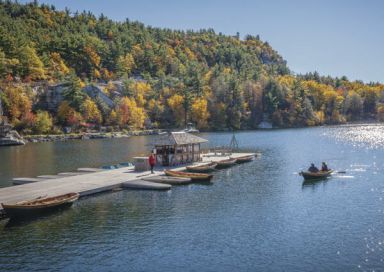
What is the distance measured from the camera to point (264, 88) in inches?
7746

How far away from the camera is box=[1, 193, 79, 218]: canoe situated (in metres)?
35.3

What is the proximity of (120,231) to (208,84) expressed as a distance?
554 feet

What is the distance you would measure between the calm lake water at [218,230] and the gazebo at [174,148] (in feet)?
34.4

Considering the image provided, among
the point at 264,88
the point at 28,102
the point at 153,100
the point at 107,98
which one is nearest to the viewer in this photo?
the point at 28,102

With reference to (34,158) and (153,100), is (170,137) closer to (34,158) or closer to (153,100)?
(34,158)

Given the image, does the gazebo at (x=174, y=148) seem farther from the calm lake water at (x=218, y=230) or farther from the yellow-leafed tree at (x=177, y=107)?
the yellow-leafed tree at (x=177, y=107)

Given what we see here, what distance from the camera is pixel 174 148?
202 ft

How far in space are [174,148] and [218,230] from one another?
98.7 feet

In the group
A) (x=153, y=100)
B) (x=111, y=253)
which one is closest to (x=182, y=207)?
(x=111, y=253)

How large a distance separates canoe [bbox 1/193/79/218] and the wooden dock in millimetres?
2360

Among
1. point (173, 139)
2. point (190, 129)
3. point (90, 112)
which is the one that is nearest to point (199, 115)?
point (190, 129)

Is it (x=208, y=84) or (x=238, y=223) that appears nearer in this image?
(x=238, y=223)

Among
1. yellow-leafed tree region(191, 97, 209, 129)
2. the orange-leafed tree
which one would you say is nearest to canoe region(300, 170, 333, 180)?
the orange-leafed tree

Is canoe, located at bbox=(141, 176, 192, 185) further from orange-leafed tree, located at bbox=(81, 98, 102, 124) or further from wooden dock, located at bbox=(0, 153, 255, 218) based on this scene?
orange-leafed tree, located at bbox=(81, 98, 102, 124)
